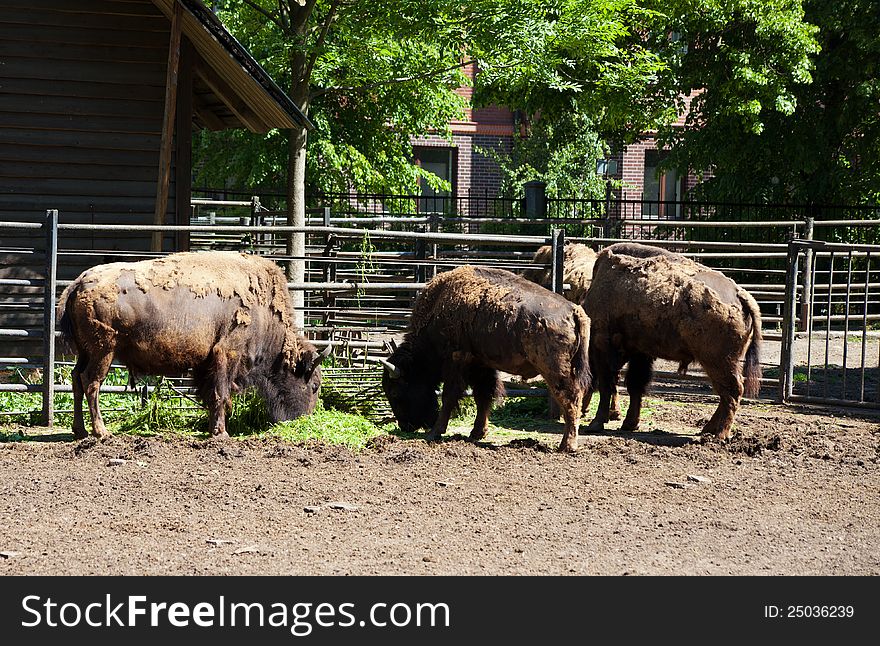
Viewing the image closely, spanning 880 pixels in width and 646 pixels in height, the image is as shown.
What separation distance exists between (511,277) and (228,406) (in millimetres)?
2550

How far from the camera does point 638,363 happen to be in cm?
970

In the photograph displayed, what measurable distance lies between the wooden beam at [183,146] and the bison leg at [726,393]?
19.3 ft

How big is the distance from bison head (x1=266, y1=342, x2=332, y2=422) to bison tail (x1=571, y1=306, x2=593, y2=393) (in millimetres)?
2193

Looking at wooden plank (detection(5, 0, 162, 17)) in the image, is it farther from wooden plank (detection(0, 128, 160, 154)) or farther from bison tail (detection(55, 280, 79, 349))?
bison tail (detection(55, 280, 79, 349))

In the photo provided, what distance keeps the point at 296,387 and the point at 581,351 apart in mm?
2480

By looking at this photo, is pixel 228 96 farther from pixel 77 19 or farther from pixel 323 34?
pixel 77 19

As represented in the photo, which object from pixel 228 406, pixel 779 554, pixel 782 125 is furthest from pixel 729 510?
pixel 782 125

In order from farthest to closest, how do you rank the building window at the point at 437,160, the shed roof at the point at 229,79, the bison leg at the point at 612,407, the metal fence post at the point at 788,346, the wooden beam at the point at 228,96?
the building window at the point at 437,160 < the wooden beam at the point at 228,96 < the metal fence post at the point at 788,346 < the shed roof at the point at 229,79 < the bison leg at the point at 612,407

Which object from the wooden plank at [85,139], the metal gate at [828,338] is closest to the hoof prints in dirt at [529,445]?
the metal gate at [828,338]

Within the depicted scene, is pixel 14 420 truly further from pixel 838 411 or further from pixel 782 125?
pixel 782 125

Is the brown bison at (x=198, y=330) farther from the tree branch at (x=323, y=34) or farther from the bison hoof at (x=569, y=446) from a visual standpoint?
the tree branch at (x=323, y=34)

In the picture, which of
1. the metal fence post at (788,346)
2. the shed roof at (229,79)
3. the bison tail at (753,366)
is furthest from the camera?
the metal fence post at (788,346)

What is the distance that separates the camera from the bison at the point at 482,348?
8305mm

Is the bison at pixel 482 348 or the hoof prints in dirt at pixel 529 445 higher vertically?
the bison at pixel 482 348
